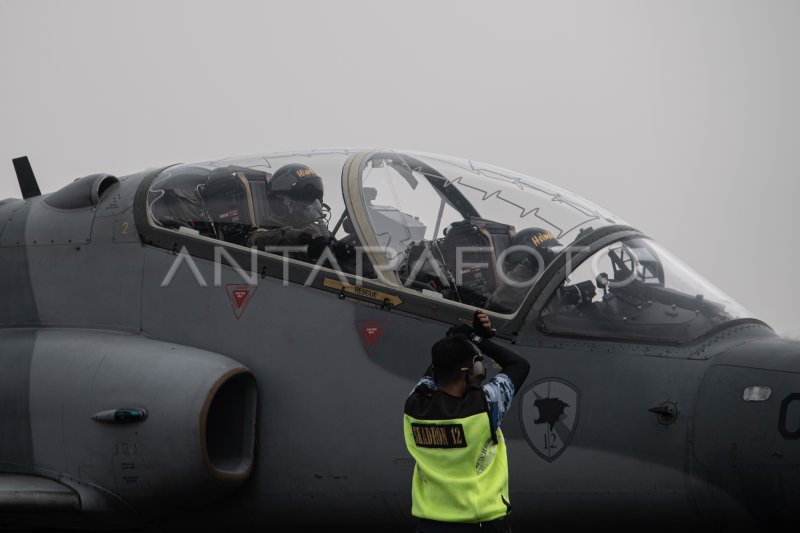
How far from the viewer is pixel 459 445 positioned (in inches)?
191

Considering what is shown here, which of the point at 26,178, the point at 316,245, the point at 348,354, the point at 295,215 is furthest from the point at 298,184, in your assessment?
the point at 26,178

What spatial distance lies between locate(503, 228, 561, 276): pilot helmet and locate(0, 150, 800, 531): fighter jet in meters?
0.01

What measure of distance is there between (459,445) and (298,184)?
9.70 feet

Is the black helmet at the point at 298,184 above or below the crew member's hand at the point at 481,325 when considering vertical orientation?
above

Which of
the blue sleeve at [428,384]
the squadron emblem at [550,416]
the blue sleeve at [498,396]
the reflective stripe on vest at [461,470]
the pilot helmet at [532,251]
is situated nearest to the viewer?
the reflective stripe on vest at [461,470]

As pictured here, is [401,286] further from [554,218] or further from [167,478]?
[167,478]

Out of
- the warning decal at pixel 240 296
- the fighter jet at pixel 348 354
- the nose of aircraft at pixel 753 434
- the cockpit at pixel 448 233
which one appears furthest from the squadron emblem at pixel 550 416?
the warning decal at pixel 240 296

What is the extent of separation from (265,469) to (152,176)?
2455 mm

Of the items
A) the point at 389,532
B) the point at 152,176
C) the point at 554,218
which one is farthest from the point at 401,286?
the point at 152,176

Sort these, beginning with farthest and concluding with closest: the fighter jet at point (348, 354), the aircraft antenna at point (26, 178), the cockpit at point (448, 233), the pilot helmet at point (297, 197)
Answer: the aircraft antenna at point (26, 178) → the pilot helmet at point (297, 197) → the cockpit at point (448, 233) → the fighter jet at point (348, 354)

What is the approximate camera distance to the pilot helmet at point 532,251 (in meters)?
6.43

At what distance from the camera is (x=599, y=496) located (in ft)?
19.1

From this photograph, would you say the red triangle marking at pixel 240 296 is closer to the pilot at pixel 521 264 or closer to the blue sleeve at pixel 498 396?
the pilot at pixel 521 264

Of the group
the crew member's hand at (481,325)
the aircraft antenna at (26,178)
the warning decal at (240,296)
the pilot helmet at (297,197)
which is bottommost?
the warning decal at (240,296)
